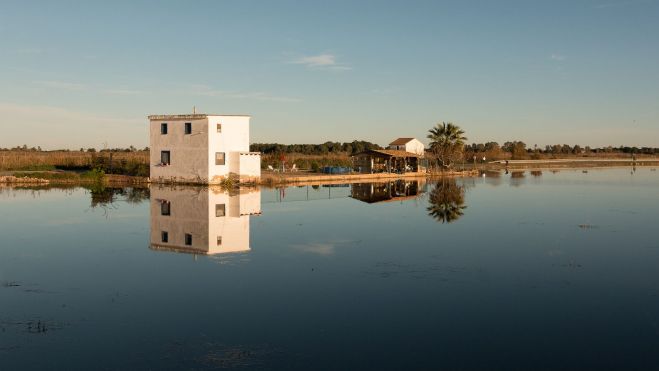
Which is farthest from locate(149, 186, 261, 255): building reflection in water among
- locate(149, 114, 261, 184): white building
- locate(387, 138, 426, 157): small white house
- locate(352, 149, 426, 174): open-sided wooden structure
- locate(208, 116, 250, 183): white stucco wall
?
locate(387, 138, 426, 157): small white house

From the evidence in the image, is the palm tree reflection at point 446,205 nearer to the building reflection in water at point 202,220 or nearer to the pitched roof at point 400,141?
the building reflection in water at point 202,220

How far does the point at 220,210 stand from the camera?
91.8ft

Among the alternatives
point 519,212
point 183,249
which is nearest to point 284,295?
point 183,249

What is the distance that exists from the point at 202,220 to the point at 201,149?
19.2m

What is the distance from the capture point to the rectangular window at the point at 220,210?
86.8 feet

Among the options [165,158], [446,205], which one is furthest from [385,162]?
[446,205]

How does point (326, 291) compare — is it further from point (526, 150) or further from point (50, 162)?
point (526, 150)

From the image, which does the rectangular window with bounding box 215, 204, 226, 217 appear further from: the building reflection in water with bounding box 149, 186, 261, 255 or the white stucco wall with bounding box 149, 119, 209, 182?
the white stucco wall with bounding box 149, 119, 209, 182

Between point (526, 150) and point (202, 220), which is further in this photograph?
point (526, 150)

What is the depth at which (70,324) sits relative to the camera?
413 inches

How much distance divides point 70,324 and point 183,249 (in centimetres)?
754

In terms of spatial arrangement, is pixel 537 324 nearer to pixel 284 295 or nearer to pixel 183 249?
pixel 284 295

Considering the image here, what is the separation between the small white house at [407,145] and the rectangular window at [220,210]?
46.9 meters

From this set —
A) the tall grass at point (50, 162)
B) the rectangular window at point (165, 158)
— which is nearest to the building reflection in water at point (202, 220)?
the rectangular window at point (165, 158)
